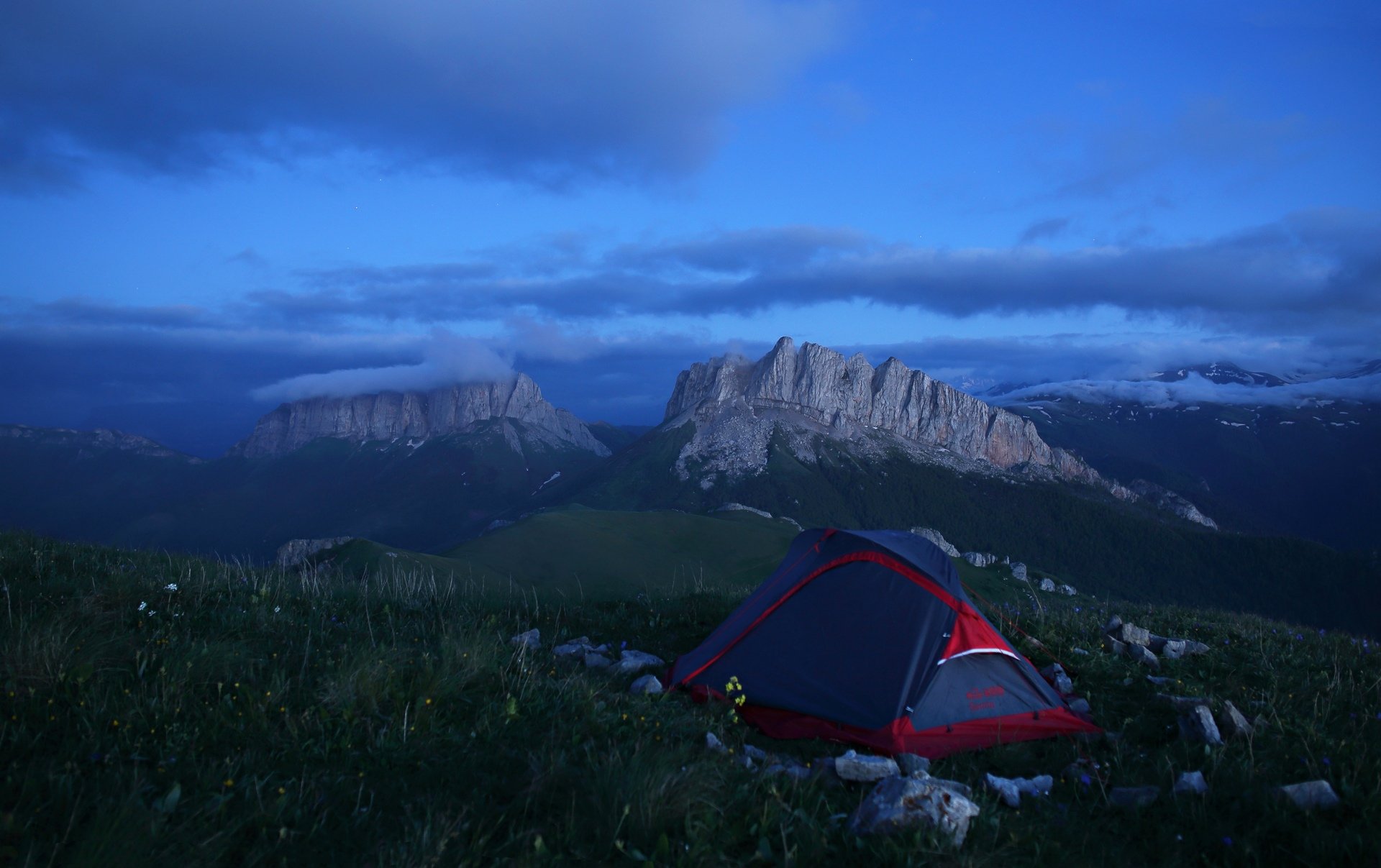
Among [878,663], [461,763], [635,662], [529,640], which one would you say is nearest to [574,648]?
[529,640]

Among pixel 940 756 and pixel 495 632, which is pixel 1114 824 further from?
pixel 495 632

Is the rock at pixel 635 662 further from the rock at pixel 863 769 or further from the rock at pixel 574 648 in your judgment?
the rock at pixel 863 769

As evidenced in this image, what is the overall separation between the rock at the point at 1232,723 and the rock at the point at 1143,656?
2.58m

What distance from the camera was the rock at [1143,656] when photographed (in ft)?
33.9

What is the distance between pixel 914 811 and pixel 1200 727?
4.57 meters

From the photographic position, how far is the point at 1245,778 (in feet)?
21.2

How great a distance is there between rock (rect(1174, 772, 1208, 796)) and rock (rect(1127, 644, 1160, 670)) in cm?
438

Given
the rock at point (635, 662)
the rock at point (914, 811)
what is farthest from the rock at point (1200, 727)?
the rock at point (635, 662)

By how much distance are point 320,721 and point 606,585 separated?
103 ft

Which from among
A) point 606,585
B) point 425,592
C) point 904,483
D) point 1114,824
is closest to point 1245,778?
point 1114,824

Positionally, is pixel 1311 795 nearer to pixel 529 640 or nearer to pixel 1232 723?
pixel 1232 723

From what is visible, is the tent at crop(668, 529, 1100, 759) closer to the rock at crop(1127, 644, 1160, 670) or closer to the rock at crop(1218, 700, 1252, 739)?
the rock at crop(1218, 700, 1252, 739)

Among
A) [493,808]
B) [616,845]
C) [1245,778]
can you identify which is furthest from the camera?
[1245,778]

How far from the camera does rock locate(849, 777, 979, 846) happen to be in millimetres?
5129
